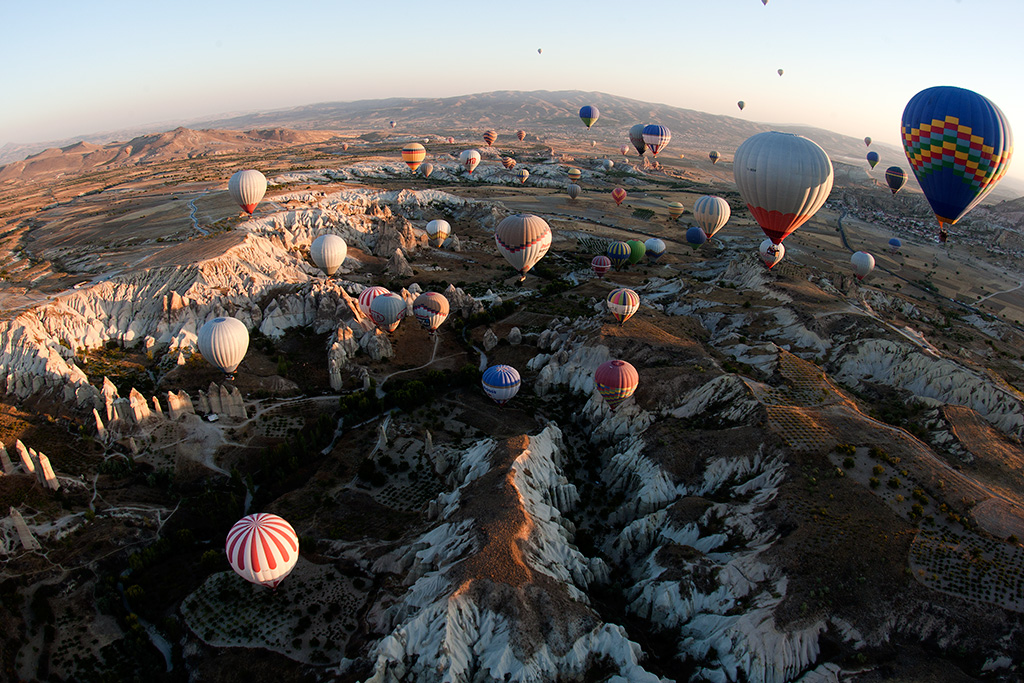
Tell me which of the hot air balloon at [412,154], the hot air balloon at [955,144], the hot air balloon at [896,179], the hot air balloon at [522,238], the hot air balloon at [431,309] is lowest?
the hot air balloon at [431,309]

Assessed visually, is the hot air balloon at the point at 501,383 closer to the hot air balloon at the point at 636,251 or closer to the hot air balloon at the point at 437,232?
the hot air balloon at the point at 636,251

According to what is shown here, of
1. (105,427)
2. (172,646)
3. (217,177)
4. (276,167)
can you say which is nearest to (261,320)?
(105,427)

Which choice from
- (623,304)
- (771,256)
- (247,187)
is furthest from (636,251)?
(247,187)

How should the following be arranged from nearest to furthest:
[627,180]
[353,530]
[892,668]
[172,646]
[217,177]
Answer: [892,668] → [172,646] → [353,530] → [217,177] → [627,180]

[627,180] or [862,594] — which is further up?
[627,180]

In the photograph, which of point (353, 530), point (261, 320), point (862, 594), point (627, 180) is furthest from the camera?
point (627, 180)

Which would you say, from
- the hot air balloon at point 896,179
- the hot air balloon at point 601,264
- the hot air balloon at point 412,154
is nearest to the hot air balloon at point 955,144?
the hot air balloon at point 601,264

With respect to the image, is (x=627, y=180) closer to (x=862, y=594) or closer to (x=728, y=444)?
(x=728, y=444)
